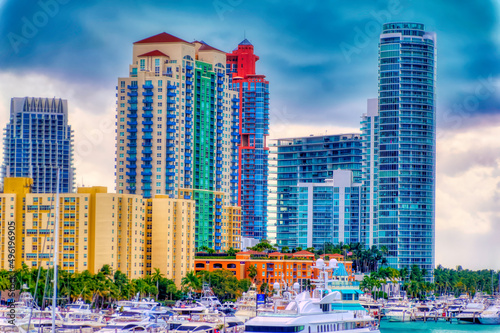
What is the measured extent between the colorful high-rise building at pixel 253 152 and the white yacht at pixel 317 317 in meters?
86.8

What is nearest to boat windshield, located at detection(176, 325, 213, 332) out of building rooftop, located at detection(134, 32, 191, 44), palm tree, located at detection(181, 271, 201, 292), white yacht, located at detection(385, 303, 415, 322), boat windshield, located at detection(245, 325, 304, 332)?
boat windshield, located at detection(245, 325, 304, 332)

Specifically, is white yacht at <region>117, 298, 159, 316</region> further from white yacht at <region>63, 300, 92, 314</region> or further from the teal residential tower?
the teal residential tower

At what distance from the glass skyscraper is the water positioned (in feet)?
90.8

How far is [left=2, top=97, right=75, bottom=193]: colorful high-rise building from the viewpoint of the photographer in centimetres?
13000

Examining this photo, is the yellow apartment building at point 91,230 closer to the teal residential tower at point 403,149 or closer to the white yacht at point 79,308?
the white yacht at point 79,308

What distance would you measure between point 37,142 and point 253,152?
2771 cm

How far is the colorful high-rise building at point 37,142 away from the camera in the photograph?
130000mm

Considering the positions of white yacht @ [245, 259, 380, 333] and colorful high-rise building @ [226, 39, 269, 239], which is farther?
colorful high-rise building @ [226, 39, 269, 239]

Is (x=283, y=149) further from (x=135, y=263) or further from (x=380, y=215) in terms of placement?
(x=135, y=263)

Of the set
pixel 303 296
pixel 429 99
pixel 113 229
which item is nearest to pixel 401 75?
pixel 429 99

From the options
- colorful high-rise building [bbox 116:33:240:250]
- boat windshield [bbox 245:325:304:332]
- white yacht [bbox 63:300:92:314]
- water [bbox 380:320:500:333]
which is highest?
colorful high-rise building [bbox 116:33:240:250]

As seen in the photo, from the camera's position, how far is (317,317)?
124ft

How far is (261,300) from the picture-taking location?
6538 cm

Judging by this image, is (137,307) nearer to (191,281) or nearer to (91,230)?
(91,230)
